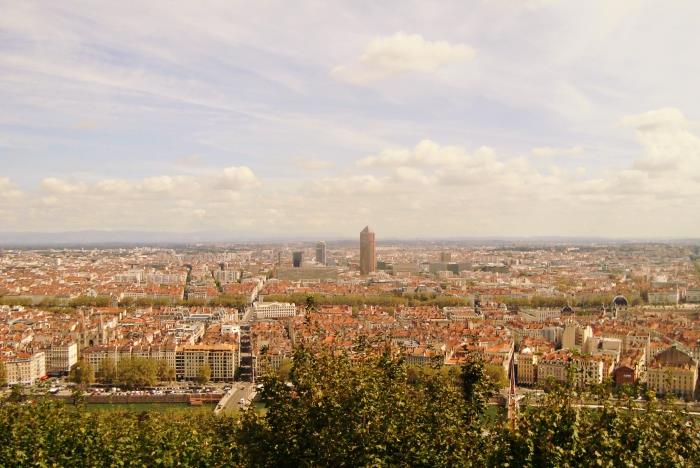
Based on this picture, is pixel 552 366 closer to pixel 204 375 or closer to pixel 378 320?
pixel 204 375

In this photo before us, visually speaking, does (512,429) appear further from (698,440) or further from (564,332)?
(564,332)

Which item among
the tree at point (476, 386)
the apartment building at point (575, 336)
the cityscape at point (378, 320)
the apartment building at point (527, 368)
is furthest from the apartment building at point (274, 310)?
the tree at point (476, 386)

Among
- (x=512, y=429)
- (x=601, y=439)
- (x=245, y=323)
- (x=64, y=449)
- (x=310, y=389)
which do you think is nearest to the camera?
(x=601, y=439)

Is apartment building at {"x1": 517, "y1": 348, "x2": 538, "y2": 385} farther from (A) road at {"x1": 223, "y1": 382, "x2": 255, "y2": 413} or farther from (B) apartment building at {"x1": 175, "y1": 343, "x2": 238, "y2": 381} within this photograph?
(B) apartment building at {"x1": 175, "y1": 343, "x2": 238, "y2": 381}

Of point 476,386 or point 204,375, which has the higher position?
point 476,386

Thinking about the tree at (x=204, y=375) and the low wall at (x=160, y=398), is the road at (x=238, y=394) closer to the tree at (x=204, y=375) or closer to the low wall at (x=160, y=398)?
the low wall at (x=160, y=398)

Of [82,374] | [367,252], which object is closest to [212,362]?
[82,374]

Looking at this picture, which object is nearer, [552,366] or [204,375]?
[552,366]

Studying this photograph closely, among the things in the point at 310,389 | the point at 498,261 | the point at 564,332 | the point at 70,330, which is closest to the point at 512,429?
the point at 310,389
